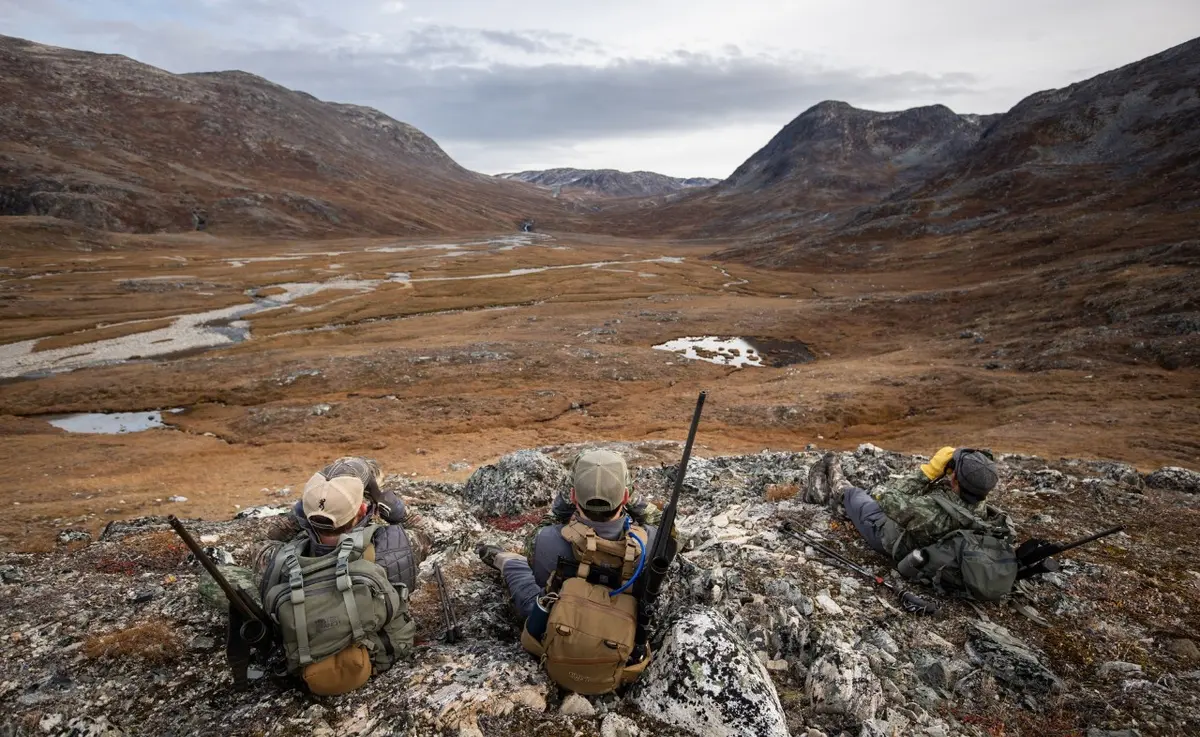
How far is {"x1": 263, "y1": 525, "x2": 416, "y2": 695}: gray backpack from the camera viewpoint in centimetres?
460

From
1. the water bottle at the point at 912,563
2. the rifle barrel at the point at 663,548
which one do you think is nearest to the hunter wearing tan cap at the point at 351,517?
the rifle barrel at the point at 663,548

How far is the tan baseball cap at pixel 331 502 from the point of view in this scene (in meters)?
4.94

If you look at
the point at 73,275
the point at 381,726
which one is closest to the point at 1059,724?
the point at 381,726

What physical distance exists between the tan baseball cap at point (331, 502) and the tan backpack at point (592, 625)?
2.00 m

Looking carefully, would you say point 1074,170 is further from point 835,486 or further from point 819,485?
point 835,486

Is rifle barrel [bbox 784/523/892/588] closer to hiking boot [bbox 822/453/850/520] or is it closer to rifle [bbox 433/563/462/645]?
hiking boot [bbox 822/453/850/520]

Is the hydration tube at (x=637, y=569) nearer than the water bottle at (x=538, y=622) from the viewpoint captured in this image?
Yes

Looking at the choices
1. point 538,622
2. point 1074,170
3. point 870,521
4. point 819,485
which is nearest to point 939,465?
point 870,521

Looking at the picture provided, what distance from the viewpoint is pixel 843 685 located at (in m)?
5.56

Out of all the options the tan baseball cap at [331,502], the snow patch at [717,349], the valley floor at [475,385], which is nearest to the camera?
the tan baseball cap at [331,502]

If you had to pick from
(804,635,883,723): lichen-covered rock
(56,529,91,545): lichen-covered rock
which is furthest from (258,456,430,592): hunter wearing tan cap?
(56,529,91,545): lichen-covered rock

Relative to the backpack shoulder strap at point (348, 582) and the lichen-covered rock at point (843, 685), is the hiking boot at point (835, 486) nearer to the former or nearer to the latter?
the lichen-covered rock at point (843, 685)

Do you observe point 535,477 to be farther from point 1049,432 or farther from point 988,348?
point 988,348

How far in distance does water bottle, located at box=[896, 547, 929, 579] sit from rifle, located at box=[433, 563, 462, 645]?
5.64 meters
